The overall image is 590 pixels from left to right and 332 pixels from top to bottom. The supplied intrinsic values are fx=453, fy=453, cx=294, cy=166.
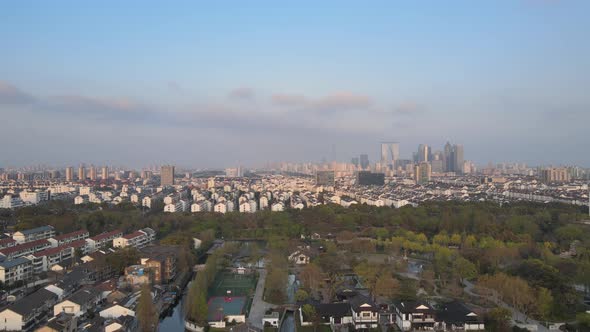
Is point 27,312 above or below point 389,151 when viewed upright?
below

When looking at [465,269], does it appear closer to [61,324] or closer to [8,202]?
[61,324]

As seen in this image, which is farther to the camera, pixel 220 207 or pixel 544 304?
pixel 220 207

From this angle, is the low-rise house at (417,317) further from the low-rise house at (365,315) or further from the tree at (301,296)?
the tree at (301,296)

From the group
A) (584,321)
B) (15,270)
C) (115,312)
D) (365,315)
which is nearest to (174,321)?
(115,312)

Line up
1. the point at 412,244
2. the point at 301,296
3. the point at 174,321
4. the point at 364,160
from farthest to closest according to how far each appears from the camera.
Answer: the point at 364,160, the point at 412,244, the point at 301,296, the point at 174,321

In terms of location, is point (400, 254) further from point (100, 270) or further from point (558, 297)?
point (100, 270)

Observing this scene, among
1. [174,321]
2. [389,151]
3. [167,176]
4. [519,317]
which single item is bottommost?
[174,321]

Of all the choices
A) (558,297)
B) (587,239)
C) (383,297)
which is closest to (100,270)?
(383,297)

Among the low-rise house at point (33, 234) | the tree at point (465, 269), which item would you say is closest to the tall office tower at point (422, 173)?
the tree at point (465, 269)
